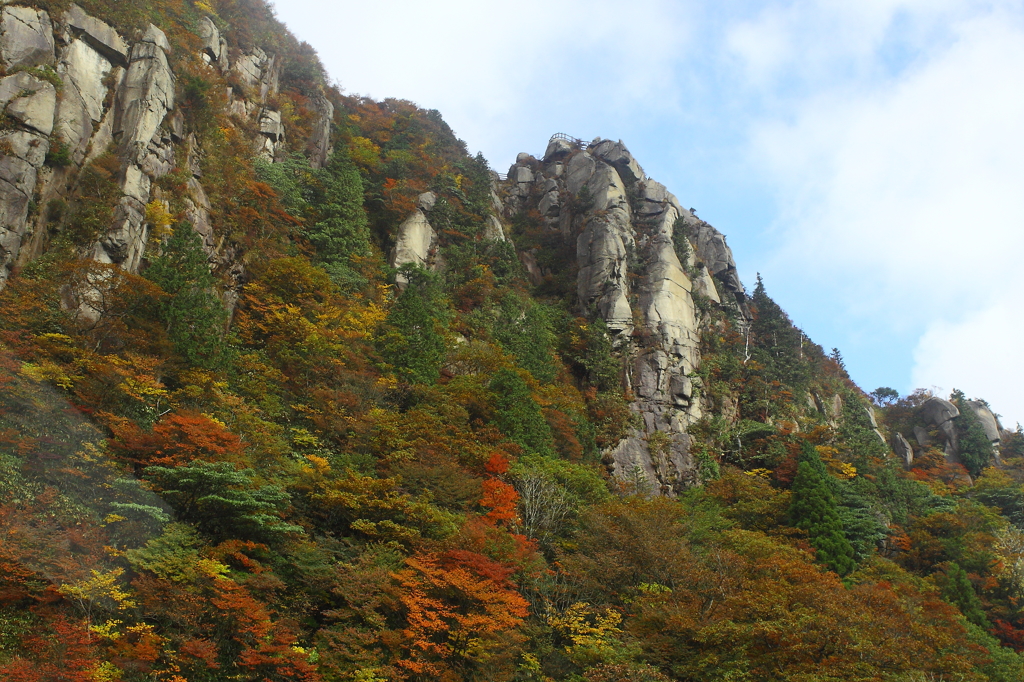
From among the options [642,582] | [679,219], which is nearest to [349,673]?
[642,582]

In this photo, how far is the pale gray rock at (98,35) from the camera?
27.3m

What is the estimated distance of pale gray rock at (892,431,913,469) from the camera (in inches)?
1955

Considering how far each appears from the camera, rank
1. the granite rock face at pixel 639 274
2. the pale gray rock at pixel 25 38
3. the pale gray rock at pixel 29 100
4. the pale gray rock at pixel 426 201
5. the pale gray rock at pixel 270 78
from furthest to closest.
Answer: the pale gray rock at pixel 426 201
the pale gray rock at pixel 270 78
the granite rock face at pixel 639 274
the pale gray rock at pixel 25 38
the pale gray rock at pixel 29 100

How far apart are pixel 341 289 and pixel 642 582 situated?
810 inches

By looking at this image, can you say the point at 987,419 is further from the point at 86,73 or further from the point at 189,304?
the point at 86,73

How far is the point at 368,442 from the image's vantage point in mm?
23156

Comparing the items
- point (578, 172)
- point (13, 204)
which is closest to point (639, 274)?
point (578, 172)

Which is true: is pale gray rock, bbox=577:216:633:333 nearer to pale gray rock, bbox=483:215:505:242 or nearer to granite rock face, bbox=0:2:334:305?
pale gray rock, bbox=483:215:505:242

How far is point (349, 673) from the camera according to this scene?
15.4m

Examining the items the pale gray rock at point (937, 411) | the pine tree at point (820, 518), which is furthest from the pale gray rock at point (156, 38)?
the pale gray rock at point (937, 411)

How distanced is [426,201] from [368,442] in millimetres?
25609

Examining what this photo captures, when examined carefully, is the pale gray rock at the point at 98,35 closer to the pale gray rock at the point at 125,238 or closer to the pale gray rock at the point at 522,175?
the pale gray rock at the point at 125,238

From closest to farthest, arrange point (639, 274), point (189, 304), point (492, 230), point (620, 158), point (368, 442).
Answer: point (189, 304) < point (368, 442) < point (492, 230) < point (639, 274) < point (620, 158)

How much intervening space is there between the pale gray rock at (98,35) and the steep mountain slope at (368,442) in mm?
107
